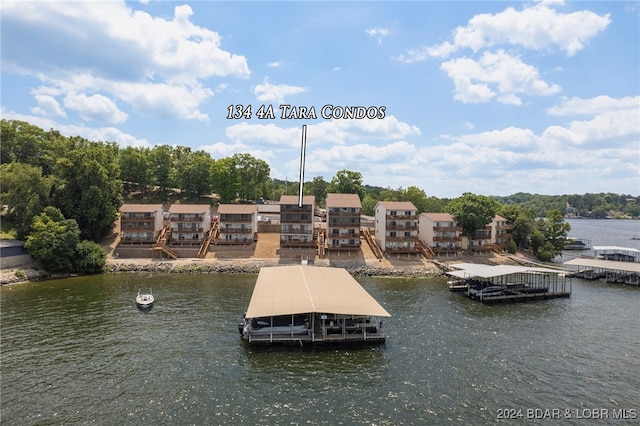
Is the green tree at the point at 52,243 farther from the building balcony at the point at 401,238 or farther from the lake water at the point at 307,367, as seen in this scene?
the building balcony at the point at 401,238

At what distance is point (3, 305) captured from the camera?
39.1 m

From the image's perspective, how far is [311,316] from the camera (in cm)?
3294

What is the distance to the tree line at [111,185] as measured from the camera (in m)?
57.4

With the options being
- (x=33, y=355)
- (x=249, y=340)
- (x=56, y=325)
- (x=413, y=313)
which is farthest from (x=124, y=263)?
(x=413, y=313)

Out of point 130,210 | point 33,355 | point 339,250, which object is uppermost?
point 130,210

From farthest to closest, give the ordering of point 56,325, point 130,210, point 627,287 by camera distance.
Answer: point 130,210 → point 627,287 → point 56,325

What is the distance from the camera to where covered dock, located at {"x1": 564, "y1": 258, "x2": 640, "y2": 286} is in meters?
54.5

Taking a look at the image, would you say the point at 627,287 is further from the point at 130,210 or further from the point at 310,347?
the point at 130,210

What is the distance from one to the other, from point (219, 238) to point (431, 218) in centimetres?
3889

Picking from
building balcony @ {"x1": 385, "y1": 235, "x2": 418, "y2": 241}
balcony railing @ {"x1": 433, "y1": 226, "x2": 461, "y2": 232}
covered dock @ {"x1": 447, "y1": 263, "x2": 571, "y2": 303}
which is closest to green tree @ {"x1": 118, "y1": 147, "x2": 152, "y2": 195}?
building balcony @ {"x1": 385, "y1": 235, "x2": 418, "y2": 241}

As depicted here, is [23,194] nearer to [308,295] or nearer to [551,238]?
[308,295]

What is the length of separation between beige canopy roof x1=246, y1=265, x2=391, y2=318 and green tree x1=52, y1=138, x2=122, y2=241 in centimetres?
3811

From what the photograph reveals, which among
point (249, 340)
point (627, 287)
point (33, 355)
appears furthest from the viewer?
point (627, 287)

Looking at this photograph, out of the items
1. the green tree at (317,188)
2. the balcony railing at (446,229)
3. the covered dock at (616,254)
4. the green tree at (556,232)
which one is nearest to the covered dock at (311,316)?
the balcony railing at (446,229)
